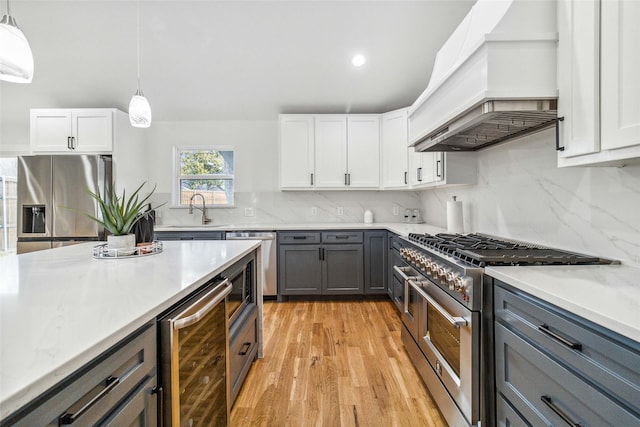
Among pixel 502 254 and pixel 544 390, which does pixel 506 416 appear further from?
pixel 502 254

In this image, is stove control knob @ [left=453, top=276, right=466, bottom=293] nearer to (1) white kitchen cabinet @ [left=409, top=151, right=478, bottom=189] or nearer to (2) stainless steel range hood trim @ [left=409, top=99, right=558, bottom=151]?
(2) stainless steel range hood trim @ [left=409, top=99, right=558, bottom=151]

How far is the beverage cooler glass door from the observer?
936 mm

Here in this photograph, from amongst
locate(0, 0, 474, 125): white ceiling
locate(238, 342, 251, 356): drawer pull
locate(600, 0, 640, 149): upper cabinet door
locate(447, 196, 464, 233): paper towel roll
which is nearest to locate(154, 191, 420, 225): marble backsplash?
locate(0, 0, 474, 125): white ceiling

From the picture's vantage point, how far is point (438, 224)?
11.8 ft

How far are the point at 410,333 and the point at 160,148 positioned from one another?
407 centimetres

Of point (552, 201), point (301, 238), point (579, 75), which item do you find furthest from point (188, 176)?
point (579, 75)

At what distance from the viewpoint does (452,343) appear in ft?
5.18

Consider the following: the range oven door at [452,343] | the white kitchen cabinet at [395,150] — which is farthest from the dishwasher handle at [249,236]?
the range oven door at [452,343]

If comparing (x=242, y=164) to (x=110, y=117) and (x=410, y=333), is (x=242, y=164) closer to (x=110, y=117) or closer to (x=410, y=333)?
(x=110, y=117)

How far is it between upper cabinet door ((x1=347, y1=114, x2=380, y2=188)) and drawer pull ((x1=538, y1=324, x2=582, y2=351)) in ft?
9.84

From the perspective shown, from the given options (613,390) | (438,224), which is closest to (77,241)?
(438,224)

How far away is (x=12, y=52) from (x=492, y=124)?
7.83ft

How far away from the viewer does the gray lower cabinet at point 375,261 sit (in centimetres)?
361

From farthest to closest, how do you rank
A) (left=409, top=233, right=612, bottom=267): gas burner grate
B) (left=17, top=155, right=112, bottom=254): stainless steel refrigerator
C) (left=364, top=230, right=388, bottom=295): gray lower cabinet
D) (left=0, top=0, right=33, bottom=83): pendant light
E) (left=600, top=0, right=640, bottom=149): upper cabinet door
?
(left=364, top=230, right=388, bottom=295): gray lower cabinet < (left=17, top=155, right=112, bottom=254): stainless steel refrigerator < (left=409, top=233, right=612, bottom=267): gas burner grate < (left=0, top=0, right=33, bottom=83): pendant light < (left=600, top=0, right=640, bottom=149): upper cabinet door
